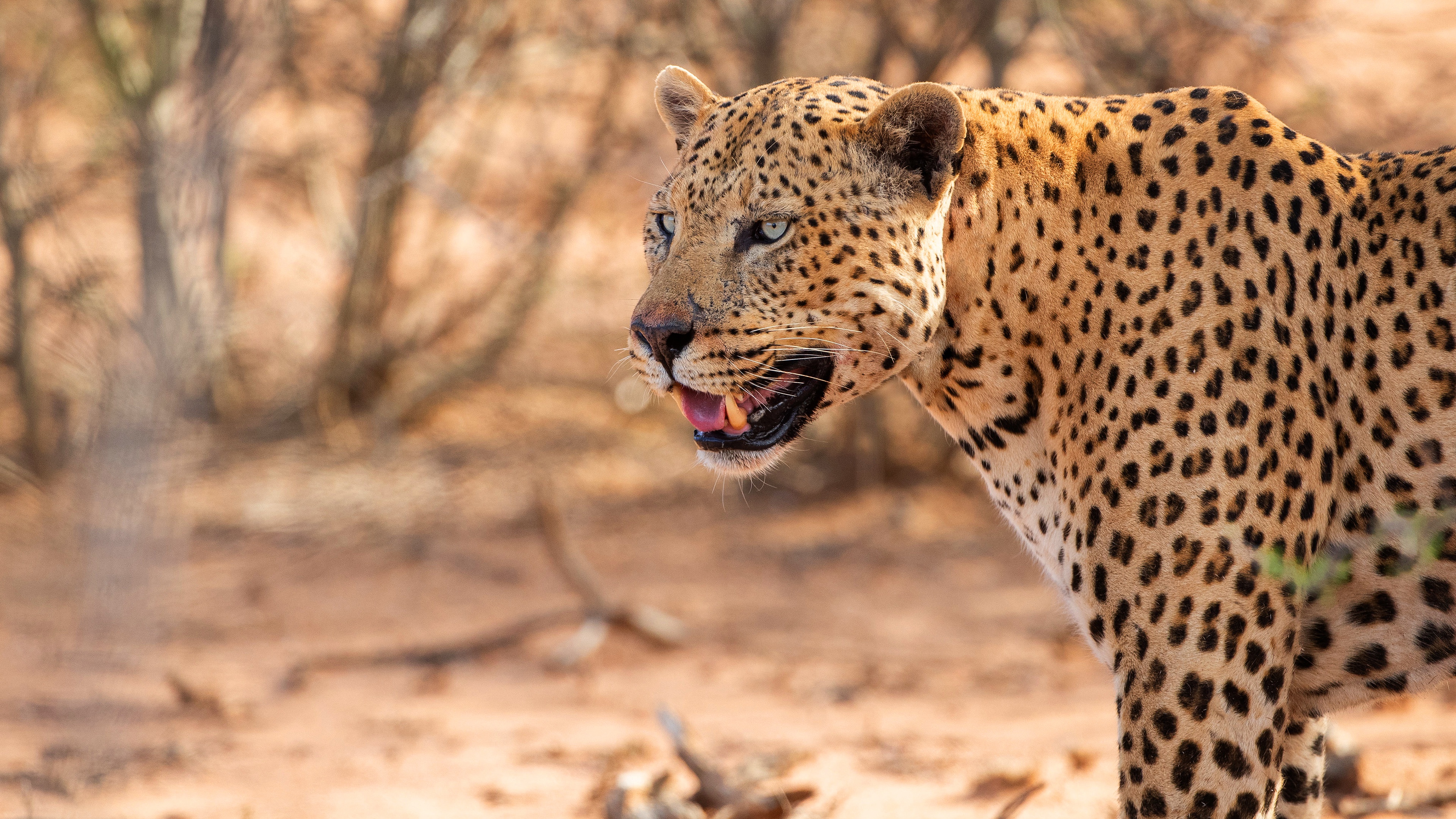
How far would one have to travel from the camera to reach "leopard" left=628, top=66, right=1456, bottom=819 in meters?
3.41

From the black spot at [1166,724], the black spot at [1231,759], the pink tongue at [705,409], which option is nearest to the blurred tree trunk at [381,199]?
the pink tongue at [705,409]

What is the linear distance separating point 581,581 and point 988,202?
16.4 feet

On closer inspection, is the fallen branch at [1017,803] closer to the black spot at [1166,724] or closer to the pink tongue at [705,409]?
the black spot at [1166,724]

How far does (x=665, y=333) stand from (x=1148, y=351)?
1.36 meters

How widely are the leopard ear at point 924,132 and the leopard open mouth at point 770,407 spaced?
62 centimetres

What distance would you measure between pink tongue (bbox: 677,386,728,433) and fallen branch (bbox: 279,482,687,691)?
4298 millimetres

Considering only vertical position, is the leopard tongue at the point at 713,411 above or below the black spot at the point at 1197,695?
above

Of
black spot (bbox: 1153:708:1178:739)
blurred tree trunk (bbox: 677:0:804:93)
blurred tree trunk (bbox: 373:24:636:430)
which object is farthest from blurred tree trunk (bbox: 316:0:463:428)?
black spot (bbox: 1153:708:1178:739)

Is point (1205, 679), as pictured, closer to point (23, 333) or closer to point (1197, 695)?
point (1197, 695)

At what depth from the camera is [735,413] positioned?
12.8 ft

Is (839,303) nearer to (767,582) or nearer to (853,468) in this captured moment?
(767,582)

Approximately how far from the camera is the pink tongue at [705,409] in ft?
12.8

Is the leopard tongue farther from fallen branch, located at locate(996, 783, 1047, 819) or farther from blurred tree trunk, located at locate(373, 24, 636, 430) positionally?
blurred tree trunk, located at locate(373, 24, 636, 430)

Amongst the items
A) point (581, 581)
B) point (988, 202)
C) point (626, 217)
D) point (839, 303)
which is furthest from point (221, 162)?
point (626, 217)
